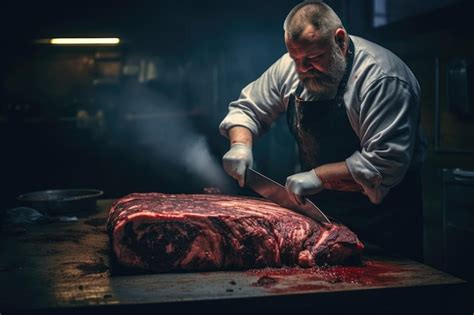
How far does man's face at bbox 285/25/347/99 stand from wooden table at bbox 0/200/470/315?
42.9 inches

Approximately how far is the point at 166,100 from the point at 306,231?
23.1ft

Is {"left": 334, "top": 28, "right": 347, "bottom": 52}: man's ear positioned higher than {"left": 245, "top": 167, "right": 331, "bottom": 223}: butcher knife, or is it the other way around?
{"left": 334, "top": 28, "right": 347, "bottom": 52}: man's ear

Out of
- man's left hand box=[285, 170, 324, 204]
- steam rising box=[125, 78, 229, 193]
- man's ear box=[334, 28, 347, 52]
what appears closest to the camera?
man's left hand box=[285, 170, 324, 204]

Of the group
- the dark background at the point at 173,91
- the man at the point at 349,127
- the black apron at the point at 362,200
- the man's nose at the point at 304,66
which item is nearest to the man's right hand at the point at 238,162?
the man at the point at 349,127

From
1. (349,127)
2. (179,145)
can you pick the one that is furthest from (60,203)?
(179,145)

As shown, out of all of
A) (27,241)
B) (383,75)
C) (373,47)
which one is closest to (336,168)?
(383,75)

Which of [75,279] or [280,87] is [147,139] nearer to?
[280,87]

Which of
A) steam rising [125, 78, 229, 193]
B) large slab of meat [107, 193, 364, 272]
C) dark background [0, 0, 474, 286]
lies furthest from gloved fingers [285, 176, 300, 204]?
steam rising [125, 78, 229, 193]

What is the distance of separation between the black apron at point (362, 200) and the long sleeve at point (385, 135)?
30 cm

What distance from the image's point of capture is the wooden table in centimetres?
226

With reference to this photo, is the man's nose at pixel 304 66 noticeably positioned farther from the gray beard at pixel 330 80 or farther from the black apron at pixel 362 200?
the black apron at pixel 362 200

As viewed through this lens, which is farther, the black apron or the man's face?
the black apron

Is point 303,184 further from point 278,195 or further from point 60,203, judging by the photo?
point 60,203

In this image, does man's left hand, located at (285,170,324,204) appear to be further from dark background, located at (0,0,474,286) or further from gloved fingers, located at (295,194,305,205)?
dark background, located at (0,0,474,286)
